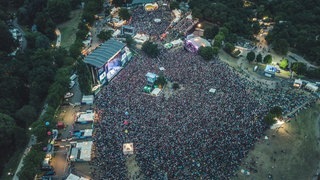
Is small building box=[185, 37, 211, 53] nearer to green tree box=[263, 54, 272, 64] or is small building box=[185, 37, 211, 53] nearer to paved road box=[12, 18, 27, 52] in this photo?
green tree box=[263, 54, 272, 64]

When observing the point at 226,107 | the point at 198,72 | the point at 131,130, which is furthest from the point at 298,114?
the point at 131,130

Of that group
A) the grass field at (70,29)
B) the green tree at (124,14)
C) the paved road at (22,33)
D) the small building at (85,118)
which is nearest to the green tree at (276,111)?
the small building at (85,118)

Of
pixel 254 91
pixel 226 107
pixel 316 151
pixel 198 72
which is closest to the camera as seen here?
pixel 316 151

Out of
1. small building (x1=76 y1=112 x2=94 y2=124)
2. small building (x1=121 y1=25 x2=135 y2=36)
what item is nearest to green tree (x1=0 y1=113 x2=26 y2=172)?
small building (x1=76 y1=112 x2=94 y2=124)

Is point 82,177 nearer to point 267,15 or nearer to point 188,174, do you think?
point 188,174

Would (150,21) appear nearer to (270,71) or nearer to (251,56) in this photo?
(251,56)

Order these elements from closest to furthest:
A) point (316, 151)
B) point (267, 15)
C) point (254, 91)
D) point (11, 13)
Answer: point (316, 151), point (254, 91), point (267, 15), point (11, 13)

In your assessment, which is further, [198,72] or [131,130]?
[198,72]
